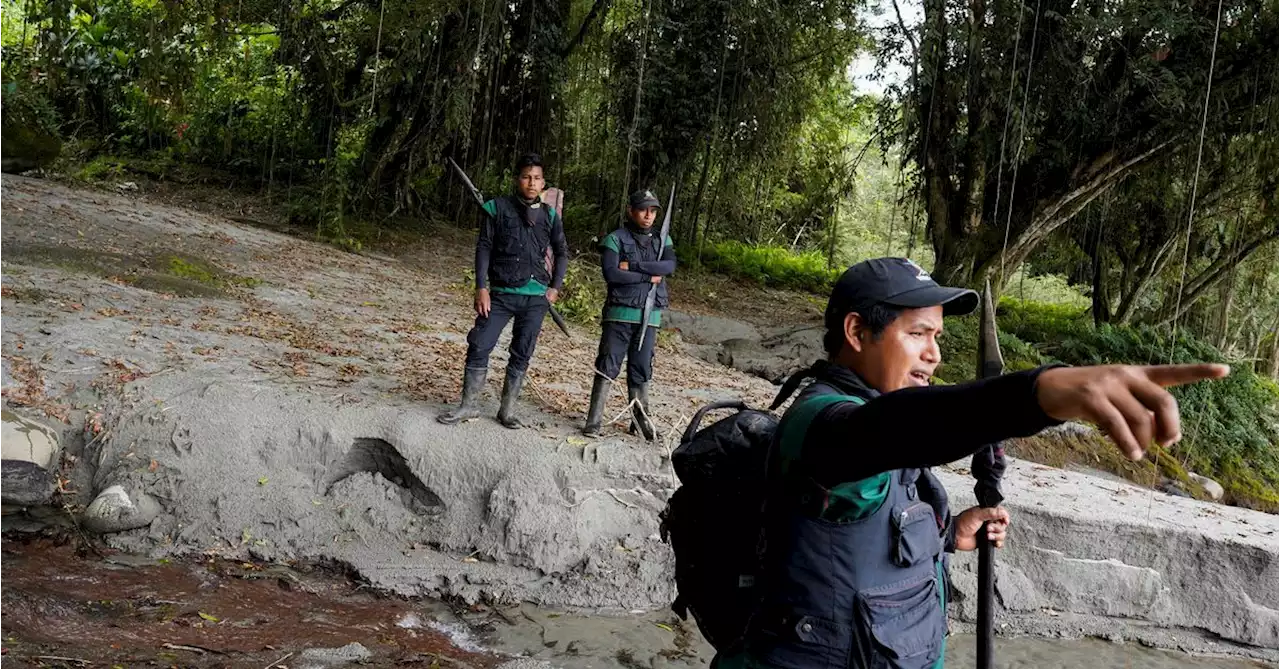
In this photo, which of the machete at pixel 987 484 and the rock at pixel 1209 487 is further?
the rock at pixel 1209 487

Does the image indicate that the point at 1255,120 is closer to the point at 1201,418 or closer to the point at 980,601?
the point at 1201,418

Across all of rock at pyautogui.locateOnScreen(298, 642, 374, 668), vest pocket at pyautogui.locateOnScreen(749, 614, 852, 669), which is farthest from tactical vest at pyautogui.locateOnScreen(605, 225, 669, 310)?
vest pocket at pyautogui.locateOnScreen(749, 614, 852, 669)

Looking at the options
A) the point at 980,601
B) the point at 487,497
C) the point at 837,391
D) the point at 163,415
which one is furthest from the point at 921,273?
the point at 163,415

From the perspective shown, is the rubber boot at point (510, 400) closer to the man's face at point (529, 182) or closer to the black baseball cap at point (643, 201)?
the man's face at point (529, 182)

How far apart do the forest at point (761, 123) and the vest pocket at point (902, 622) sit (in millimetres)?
9464

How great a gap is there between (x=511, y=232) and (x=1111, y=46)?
9.75 m

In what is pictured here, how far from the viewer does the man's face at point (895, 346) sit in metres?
1.94

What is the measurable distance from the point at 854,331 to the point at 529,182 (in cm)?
474

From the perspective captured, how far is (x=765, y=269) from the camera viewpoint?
62.9 ft

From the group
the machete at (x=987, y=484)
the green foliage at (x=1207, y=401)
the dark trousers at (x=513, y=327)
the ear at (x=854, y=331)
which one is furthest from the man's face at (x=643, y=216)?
the green foliage at (x=1207, y=401)

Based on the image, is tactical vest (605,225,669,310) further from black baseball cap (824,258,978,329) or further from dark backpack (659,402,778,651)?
black baseball cap (824,258,978,329)

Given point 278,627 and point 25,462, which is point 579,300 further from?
point 278,627

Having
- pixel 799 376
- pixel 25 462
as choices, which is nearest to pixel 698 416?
pixel 799 376

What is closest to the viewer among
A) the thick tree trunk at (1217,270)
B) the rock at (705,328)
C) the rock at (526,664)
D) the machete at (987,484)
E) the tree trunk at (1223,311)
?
the machete at (987,484)
